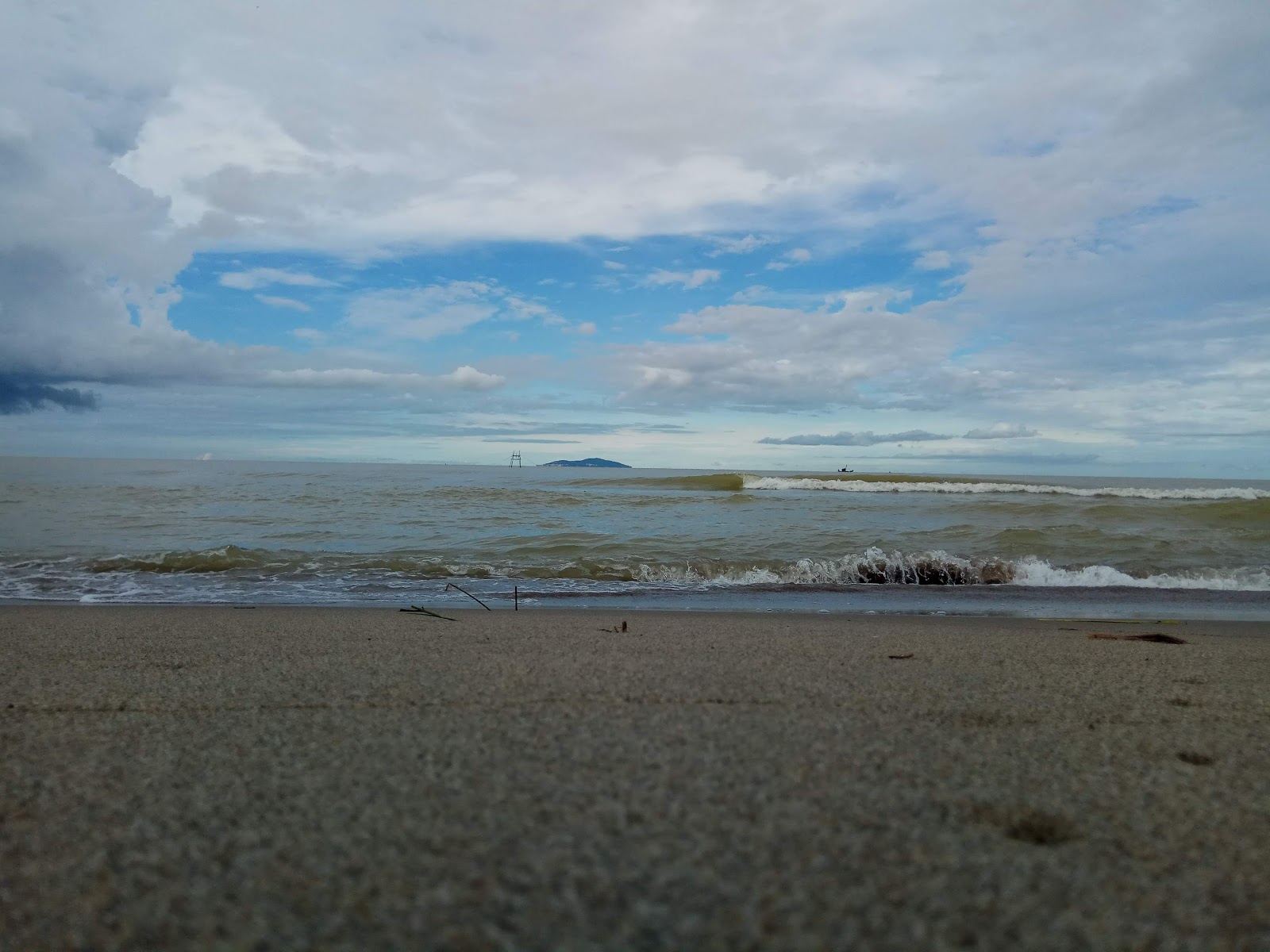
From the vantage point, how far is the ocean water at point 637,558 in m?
8.35

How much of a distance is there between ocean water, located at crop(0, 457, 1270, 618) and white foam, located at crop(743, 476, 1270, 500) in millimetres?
15690

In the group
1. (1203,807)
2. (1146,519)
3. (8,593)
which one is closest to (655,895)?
(1203,807)

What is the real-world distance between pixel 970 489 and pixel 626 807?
131ft

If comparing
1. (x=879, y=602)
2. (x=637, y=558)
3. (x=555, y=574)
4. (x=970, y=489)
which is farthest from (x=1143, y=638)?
(x=970, y=489)

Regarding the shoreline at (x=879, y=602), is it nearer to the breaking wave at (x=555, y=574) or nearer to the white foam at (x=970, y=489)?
the breaking wave at (x=555, y=574)

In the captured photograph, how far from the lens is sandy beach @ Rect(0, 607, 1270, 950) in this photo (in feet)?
3.97

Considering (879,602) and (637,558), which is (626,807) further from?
(637,558)

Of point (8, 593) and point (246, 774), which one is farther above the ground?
point (246, 774)

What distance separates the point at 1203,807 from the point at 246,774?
6.86 feet

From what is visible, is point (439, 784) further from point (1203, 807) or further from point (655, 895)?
point (1203, 807)

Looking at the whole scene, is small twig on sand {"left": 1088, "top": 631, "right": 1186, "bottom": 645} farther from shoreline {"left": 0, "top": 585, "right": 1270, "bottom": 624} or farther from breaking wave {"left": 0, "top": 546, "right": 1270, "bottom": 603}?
breaking wave {"left": 0, "top": 546, "right": 1270, "bottom": 603}

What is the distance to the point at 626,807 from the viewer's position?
5.23ft

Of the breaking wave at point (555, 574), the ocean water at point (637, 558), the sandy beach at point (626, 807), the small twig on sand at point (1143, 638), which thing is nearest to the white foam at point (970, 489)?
the ocean water at point (637, 558)

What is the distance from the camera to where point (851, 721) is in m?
2.31
